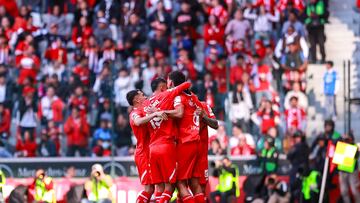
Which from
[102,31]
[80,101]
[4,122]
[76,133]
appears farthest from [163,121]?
[102,31]

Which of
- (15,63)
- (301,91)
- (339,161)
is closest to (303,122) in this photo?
(301,91)

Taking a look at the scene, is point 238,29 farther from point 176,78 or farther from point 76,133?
point 176,78

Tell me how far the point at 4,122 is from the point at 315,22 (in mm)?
7352

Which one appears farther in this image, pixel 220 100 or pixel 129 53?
pixel 129 53

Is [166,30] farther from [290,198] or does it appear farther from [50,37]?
[290,198]

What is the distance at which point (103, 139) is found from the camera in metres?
31.6

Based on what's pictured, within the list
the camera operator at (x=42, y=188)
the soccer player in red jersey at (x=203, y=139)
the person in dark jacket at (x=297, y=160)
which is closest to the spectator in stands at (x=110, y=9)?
the person in dark jacket at (x=297, y=160)

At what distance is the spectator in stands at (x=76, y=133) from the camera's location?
31.7 metres

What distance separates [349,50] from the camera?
1344 inches

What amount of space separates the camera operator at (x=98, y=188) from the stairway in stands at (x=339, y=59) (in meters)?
5.04

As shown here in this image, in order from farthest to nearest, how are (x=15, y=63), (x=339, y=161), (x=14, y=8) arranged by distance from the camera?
1. (x=14, y=8)
2. (x=15, y=63)
3. (x=339, y=161)

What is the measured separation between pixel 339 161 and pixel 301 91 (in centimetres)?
336

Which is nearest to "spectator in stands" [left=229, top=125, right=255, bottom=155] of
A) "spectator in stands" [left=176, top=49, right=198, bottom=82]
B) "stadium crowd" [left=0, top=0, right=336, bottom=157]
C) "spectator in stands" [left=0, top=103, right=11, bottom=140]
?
"stadium crowd" [left=0, top=0, right=336, bottom=157]

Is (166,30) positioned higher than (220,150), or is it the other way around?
(166,30)
